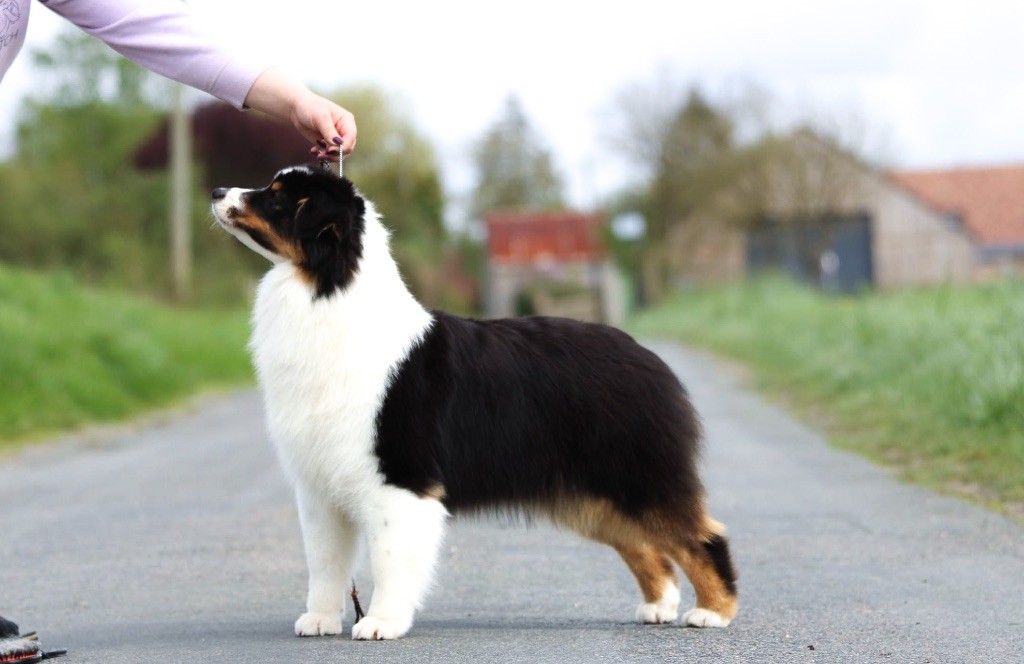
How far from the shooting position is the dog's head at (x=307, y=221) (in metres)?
4.65

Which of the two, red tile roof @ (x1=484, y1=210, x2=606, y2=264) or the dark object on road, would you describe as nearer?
the dark object on road

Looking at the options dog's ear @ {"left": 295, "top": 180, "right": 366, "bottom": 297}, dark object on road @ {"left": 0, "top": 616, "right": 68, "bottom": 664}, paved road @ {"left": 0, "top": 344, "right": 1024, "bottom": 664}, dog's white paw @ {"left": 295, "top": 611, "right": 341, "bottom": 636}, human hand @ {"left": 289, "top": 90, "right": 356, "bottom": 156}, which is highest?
human hand @ {"left": 289, "top": 90, "right": 356, "bottom": 156}

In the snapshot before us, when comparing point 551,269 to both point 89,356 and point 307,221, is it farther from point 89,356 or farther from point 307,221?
point 307,221

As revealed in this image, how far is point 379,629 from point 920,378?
28.8ft

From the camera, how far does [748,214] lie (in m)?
43.1

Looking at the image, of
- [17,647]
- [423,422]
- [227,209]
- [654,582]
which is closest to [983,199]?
[654,582]

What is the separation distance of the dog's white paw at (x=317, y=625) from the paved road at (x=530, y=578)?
0.09 m

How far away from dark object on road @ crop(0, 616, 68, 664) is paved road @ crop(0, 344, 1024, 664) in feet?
0.72

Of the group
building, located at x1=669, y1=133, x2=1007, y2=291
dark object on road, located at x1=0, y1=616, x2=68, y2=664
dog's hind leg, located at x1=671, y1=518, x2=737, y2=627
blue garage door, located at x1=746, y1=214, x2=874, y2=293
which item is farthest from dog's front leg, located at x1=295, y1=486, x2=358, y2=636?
blue garage door, located at x1=746, y1=214, x2=874, y2=293

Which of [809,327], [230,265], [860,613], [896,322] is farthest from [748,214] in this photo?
[860,613]

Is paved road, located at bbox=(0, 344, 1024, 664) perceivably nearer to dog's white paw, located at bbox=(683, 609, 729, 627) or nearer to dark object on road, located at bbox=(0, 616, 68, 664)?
dog's white paw, located at bbox=(683, 609, 729, 627)

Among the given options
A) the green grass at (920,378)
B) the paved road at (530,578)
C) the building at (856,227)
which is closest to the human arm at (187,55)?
the paved road at (530,578)

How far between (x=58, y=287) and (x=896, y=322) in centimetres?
1155

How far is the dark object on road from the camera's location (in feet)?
14.3
